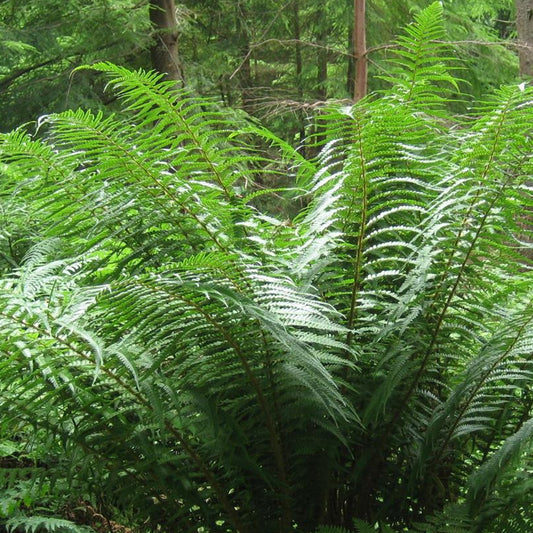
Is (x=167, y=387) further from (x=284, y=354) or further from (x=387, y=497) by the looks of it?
(x=387, y=497)

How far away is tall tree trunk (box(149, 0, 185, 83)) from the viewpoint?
4996 mm

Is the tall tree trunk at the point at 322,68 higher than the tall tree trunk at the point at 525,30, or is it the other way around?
the tall tree trunk at the point at 525,30

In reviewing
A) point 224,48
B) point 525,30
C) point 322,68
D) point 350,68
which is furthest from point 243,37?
point 525,30

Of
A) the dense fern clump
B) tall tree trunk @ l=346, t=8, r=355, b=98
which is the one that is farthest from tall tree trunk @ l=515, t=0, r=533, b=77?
the dense fern clump

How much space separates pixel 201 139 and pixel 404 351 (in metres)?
0.65

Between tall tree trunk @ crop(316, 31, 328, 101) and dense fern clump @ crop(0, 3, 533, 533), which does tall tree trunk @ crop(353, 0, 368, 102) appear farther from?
dense fern clump @ crop(0, 3, 533, 533)

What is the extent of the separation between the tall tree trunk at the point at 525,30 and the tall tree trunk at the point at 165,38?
9.11 ft

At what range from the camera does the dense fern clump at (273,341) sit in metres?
1.27

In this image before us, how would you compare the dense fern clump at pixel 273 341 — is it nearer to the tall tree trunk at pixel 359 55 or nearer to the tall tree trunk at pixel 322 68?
the tall tree trunk at pixel 359 55

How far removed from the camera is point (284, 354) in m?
1.31

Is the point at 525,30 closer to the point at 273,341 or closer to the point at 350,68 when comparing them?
the point at 350,68

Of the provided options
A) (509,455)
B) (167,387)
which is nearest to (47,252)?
(167,387)

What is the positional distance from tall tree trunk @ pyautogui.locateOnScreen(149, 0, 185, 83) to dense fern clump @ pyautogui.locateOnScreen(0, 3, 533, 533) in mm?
3628

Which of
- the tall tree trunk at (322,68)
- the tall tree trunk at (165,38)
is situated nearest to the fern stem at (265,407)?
the tall tree trunk at (165,38)
